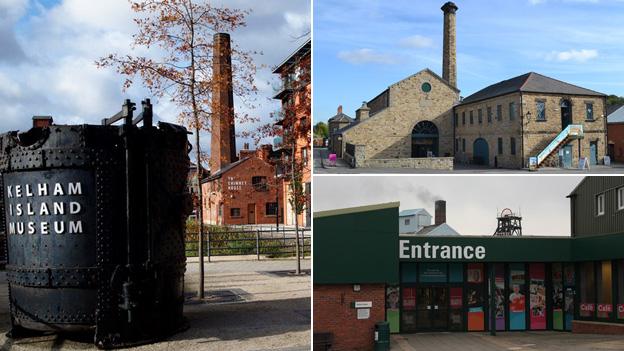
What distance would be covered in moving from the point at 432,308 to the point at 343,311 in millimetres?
7510

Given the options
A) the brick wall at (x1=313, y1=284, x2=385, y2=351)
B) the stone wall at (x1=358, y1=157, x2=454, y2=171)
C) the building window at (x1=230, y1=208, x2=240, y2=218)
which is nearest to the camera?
the brick wall at (x1=313, y1=284, x2=385, y2=351)

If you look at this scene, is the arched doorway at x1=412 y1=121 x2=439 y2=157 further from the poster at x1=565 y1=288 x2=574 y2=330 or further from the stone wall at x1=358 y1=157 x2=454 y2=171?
the poster at x1=565 y1=288 x2=574 y2=330

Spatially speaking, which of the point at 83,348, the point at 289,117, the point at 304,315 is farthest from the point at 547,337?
the point at 83,348

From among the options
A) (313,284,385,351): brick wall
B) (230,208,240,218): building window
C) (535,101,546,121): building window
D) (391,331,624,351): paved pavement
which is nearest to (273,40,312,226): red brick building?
(391,331,624,351): paved pavement

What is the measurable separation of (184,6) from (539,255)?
9917 mm

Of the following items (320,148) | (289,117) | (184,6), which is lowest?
(320,148)

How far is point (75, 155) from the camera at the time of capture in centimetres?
911

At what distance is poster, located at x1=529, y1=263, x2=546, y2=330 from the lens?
17812 millimetres

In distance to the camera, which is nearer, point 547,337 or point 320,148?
point 320,148

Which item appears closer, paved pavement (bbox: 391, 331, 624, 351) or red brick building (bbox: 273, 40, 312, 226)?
paved pavement (bbox: 391, 331, 624, 351)

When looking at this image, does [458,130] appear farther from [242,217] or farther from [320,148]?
[242,217]

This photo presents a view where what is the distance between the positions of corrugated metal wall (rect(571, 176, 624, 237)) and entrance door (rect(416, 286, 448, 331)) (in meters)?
4.63

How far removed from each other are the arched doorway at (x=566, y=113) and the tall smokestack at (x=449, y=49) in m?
3.19

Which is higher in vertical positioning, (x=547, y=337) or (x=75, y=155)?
(x=75, y=155)
